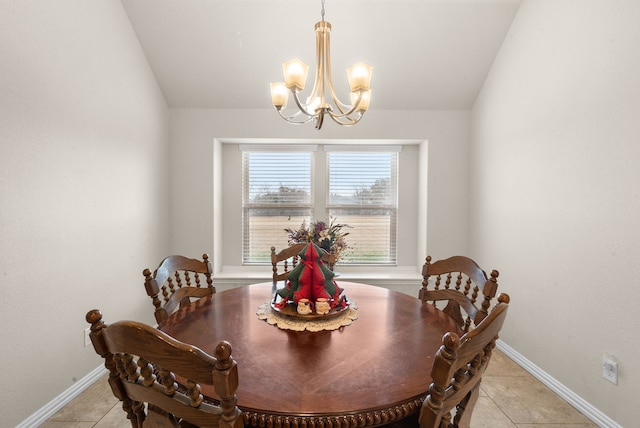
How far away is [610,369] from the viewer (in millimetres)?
1825

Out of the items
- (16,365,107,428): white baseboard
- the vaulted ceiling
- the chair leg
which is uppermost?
the vaulted ceiling

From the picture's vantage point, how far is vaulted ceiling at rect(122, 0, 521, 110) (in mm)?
2627

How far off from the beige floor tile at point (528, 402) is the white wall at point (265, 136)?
1.36m

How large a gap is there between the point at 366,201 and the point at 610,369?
2445mm

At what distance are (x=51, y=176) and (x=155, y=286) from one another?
3.54ft

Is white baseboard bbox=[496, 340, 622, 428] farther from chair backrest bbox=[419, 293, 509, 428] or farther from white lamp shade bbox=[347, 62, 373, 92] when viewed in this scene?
white lamp shade bbox=[347, 62, 373, 92]

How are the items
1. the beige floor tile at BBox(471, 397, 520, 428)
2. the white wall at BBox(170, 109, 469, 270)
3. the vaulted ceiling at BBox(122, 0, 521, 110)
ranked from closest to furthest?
1. the beige floor tile at BBox(471, 397, 520, 428)
2. the vaulted ceiling at BBox(122, 0, 521, 110)
3. the white wall at BBox(170, 109, 469, 270)

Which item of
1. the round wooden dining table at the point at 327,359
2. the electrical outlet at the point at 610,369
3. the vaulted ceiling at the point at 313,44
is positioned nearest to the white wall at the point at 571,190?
the electrical outlet at the point at 610,369

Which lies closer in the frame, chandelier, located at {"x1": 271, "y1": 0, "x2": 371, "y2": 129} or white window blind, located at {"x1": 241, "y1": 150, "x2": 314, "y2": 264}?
chandelier, located at {"x1": 271, "y1": 0, "x2": 371, "y2": 129}

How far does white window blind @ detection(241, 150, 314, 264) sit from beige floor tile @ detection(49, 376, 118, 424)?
180cm

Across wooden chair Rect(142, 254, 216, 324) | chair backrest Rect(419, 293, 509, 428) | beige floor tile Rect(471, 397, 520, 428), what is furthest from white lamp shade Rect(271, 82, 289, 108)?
beige floor tile Rect(471, 397, 520, 428)

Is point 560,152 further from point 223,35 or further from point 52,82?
point 52,82

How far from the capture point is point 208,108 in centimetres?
334

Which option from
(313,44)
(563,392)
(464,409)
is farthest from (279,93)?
(563,392)
